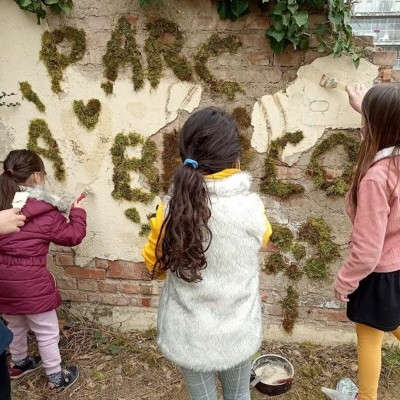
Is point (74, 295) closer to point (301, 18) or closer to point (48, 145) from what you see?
point (48, 145)

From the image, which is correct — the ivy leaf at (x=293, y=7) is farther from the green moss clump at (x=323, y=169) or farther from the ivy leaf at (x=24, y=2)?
the ivy leaf at (x=24, y=2)

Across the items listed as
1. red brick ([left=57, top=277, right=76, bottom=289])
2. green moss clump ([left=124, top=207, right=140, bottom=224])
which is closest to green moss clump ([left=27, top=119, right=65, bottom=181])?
green moss clump ([left=124, top=207, right=140, bottom=224])

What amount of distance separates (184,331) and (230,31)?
154 centimetres

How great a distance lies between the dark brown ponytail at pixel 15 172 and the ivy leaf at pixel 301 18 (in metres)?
1.51

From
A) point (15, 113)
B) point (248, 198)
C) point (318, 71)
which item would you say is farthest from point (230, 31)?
point (15, 113)

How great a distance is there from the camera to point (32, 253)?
2.26 m

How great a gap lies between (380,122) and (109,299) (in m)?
2.04

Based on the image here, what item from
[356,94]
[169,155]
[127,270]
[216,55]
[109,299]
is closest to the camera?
[356,94]

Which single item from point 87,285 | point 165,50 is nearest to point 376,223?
point 165,50

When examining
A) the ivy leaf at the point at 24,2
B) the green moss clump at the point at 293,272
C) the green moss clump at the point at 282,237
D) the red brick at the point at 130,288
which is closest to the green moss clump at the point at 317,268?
the green moss clump at the point at 293,272

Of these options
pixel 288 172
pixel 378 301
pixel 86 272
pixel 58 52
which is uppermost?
pixel 58 52

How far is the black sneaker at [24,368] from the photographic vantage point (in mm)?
2625

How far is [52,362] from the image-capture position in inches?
98.3

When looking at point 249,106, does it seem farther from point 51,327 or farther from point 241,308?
point 51,327
